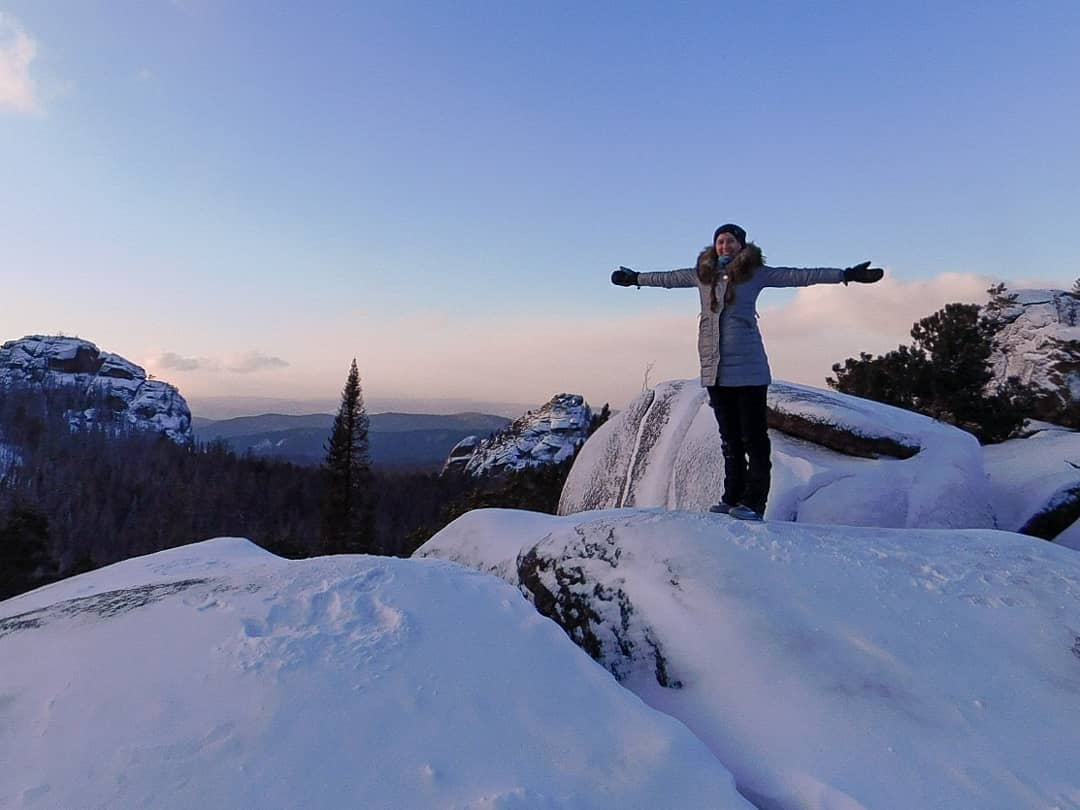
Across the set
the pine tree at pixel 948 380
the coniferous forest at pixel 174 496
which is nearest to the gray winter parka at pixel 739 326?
the pine tree at pixel 948 380

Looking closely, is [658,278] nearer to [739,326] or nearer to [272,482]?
[739,326]

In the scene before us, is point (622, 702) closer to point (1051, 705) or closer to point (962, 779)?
point (962, 779)

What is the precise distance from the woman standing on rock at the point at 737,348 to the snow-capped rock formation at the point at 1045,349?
15.7m

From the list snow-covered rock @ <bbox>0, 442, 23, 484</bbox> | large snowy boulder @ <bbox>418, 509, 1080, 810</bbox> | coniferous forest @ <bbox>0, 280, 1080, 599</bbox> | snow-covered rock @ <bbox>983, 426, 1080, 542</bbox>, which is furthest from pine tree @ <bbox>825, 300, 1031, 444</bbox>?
snow-covered rock @ <bbox>0, 442, 23, 484</bbox>

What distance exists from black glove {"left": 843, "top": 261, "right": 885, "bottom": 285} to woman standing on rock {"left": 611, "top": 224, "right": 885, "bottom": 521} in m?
0.26

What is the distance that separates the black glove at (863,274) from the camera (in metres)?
5.03

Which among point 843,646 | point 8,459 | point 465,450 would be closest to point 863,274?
point 843,646

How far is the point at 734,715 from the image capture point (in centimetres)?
337

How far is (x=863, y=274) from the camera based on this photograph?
201 inches

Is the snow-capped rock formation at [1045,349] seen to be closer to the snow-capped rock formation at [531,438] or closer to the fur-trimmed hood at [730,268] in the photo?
the fur-trimmed hood at [730,268]

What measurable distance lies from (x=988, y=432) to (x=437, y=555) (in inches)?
586

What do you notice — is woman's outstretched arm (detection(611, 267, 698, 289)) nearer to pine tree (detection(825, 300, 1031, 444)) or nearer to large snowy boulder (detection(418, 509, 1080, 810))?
large snowy boulder (detection(418, 509, 1080, 810))

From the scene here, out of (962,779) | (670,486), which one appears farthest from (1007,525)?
(962,779)

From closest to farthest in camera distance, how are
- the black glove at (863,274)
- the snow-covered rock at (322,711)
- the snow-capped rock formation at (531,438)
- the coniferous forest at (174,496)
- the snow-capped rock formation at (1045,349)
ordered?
1. the snow-covered rock at (322,711)
2. the black glove at (863,274)
3. the snow-capped rock formation at (1045,349)
4. the coniferous forest at (174,496)
5. the snow-capped rock formation at (531,438)
